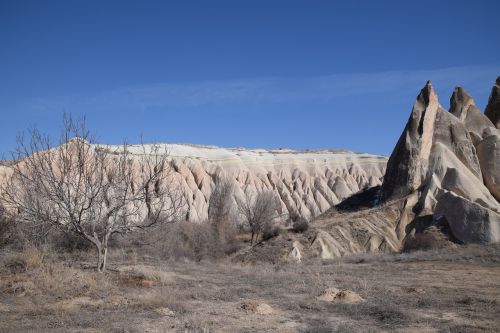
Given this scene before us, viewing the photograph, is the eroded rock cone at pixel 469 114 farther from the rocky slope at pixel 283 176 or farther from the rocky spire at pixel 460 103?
the rocky slope at pixel 283 176

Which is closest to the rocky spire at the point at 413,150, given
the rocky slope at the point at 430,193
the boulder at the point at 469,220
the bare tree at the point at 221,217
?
the rocky slope at the point at 430,193

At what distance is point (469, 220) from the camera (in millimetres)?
22484

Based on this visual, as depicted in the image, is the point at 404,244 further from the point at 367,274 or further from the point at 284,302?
the point at 284,302

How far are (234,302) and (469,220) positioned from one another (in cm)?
1677

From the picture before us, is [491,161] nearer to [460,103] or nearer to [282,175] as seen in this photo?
[460,103]

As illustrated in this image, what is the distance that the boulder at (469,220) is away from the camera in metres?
21.7

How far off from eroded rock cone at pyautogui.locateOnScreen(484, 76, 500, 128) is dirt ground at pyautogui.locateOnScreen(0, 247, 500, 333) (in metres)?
20.9

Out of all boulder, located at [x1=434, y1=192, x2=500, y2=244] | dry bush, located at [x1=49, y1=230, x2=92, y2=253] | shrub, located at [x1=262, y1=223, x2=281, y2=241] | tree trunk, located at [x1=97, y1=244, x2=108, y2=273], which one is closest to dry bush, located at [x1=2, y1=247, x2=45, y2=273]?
tree trunk, located at [x1=97, y1=244, x2=108, y2=273]

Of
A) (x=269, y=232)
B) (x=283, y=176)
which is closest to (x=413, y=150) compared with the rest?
(x=269, y=232)

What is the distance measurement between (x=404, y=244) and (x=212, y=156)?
165ft

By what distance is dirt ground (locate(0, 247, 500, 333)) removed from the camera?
7.59 meters

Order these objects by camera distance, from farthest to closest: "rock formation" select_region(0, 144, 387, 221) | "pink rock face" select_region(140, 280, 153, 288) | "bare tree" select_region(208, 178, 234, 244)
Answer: "rock formation" select_region(0, 144, 387, 221) → "bare tree" select_region(208, 178, 234, 244) → "pink rock face" select_region(140, 280, 153, 288)

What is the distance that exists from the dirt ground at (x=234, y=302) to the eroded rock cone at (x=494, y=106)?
2085 centimetres

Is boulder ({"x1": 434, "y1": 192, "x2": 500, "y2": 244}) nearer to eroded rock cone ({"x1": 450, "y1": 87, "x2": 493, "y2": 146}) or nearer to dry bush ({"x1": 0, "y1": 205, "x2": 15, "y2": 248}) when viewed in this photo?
eroded rock cone ({"x1": 450, "y1": 87, "x2": 493, "y2": 146})
